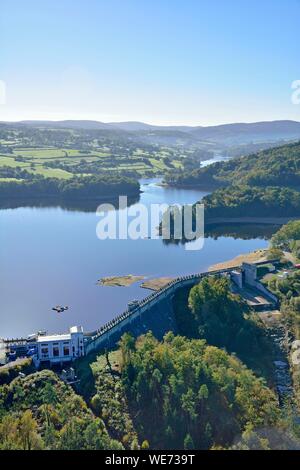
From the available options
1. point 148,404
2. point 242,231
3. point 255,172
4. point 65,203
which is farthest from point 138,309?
point 255,172

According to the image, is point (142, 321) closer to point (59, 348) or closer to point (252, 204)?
point (59, 348)

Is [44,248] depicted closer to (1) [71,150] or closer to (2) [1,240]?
(2) [1,240]

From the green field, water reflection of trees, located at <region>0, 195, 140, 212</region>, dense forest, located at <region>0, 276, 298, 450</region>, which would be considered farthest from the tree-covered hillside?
dense forest, located at <region>0, 276, 298, 450</region>

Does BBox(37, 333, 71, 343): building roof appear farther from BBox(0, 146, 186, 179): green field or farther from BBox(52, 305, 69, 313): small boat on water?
BBox(0, 146, 186, 179): green field

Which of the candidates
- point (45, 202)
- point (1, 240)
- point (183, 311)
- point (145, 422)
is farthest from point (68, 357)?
point (45, 202)

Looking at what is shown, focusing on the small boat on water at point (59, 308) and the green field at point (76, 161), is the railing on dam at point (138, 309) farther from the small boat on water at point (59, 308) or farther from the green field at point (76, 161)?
the green field at point (76, 161)
